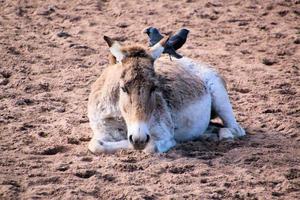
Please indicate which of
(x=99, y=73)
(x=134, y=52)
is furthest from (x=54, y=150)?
(x=99, y=73)

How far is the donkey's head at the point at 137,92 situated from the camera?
267 inches

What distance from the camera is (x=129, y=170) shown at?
6.65m

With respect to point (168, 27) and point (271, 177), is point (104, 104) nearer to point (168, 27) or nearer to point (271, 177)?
point (271, 177)

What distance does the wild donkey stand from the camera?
694 cm

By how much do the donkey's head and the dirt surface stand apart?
0.32 metres

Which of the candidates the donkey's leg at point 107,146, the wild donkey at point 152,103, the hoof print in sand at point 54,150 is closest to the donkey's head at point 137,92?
the wild donkey at point 152,103

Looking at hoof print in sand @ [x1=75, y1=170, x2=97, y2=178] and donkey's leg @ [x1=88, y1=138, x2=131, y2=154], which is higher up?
donkey's leg @ [x1=88, y1=138, x2=131, y2=154]

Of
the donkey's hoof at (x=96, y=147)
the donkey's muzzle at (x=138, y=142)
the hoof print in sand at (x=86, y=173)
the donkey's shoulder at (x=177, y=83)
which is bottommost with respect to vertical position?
the hoof print in sand at (x=86, y=173)

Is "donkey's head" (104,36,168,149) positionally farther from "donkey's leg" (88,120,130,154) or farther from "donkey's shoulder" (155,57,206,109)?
"donkey's shoulder" (155,57,206,109)

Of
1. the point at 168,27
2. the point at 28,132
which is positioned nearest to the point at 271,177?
the point at 28,132

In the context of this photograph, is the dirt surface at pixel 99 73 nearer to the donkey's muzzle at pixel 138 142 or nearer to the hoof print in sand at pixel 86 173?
the hoof print in sand at pixel 86 173

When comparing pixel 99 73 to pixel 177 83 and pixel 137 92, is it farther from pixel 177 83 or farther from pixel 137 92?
pixel 137 92

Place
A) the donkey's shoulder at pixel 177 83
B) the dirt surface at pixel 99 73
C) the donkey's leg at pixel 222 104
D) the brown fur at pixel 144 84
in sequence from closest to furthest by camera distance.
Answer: the dirt surface at pixel 99 73
the brown fur at pixel 144 84
the donkey's shoulder at pixel 177 83
the donkey's leg at pixel 222 104

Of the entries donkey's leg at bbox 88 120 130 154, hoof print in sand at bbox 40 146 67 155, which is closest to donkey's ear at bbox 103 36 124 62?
donkey's leg at bbox 88 120 130 154
